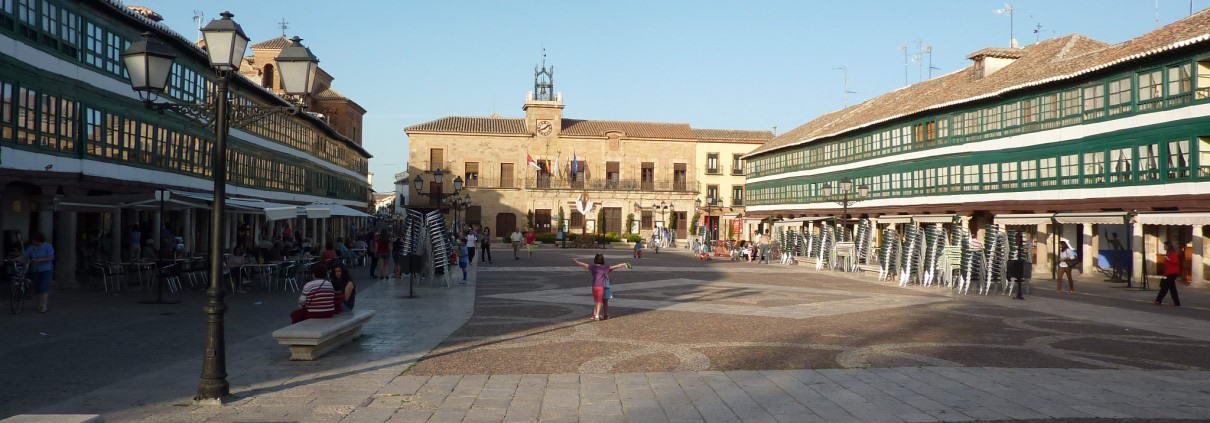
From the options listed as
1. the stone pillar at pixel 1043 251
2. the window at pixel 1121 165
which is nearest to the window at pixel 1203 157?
the window at pixel 1121 165

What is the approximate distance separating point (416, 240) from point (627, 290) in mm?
5929

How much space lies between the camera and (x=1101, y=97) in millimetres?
26234

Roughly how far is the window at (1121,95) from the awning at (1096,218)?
3.89 metres

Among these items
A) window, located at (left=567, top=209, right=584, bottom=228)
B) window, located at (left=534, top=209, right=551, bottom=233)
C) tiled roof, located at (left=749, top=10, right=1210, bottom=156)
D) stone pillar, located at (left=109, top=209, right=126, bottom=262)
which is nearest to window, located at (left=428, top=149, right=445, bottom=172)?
window, located at (left=534, top=209, right=551, bottom=233)

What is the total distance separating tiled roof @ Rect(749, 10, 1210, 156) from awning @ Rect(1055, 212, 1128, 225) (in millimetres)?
4811

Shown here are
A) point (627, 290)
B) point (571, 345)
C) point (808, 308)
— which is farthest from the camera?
point (627, 290)

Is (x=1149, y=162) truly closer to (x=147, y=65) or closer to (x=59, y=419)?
(x=147, y=65)

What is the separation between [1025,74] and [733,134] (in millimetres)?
37400

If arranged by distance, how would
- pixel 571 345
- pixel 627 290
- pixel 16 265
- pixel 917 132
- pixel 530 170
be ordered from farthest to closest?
pixel 530 170 → pixel 917 132 → pixel 627 290 → pixel 16 265 → pixel 571 345

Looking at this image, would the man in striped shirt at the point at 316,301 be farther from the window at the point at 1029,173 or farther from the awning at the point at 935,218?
the awning at the point at 935,218

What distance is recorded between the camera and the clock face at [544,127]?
6375cm

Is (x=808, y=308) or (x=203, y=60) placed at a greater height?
(x=203, y=60)

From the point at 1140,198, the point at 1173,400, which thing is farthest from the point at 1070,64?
the point at 1173,400

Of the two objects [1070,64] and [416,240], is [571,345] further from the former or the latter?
[1070,64]
